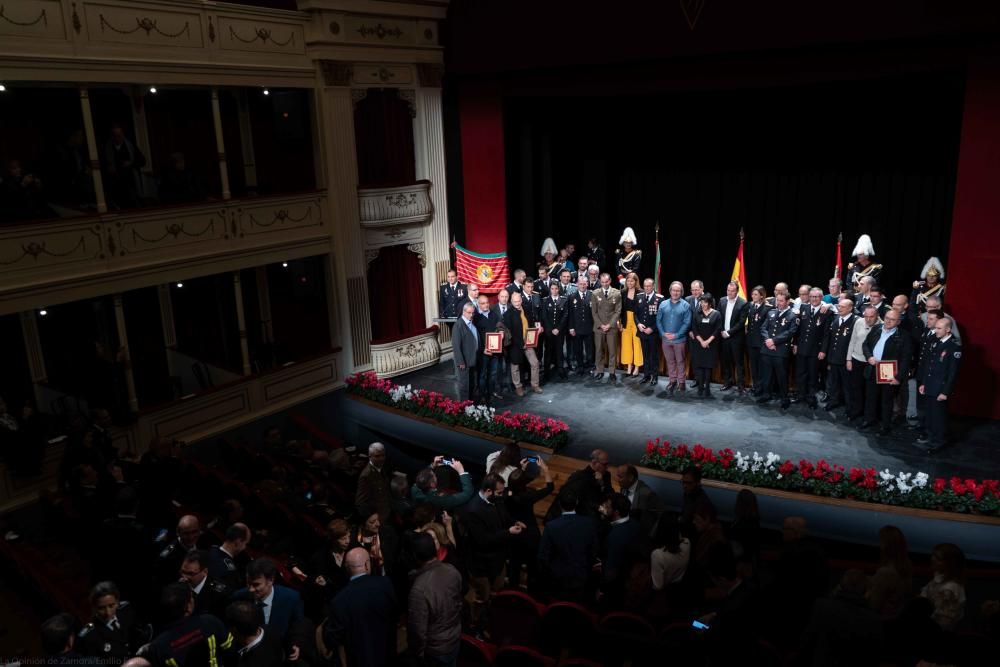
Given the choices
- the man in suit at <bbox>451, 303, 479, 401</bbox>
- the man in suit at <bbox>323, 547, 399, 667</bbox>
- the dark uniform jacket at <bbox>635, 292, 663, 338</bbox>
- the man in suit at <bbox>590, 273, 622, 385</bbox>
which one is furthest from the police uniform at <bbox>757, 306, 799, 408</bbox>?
the man in suit at <bbox>323, 547, 399, 667</bbox>

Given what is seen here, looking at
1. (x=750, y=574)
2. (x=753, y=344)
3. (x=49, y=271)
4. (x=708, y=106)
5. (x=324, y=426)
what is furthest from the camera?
(x=708, y=106)

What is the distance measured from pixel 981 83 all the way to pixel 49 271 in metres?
11.0

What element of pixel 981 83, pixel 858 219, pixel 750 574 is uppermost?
pixel 981 83

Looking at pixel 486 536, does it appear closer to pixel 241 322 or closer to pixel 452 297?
pixel 241 322

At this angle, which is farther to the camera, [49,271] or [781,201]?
[781,201]

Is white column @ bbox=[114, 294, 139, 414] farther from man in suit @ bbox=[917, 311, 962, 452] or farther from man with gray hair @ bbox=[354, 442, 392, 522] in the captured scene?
man in suit @ bbox=[917, 311, 962, 452]

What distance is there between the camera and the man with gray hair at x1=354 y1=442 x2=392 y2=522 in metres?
6.75

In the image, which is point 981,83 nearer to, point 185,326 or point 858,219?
point 858,219

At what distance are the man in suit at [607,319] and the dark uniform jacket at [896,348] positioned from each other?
3.45m

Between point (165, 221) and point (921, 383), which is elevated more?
point (165, 221)

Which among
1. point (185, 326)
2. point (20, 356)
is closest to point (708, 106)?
point (185, 326)

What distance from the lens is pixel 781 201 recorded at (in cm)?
1386

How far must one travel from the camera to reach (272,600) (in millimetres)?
4504

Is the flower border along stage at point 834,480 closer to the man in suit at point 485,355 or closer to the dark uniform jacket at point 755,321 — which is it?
the dark uniform jacket at point 755,321
